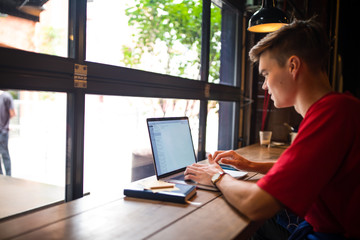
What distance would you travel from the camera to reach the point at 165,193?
3.89 feet

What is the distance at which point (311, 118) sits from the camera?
3.21ft

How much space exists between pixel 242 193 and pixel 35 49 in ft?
3.41

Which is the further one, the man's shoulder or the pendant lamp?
the pendant lamp

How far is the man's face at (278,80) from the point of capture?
115 centimetres

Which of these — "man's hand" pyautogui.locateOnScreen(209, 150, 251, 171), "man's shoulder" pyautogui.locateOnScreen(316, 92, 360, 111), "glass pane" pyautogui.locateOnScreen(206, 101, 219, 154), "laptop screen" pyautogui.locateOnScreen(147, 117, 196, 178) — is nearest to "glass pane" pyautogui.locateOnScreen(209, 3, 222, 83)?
"glass pane" pyautogui.locateOnScreen(206, 101, 219, 154)

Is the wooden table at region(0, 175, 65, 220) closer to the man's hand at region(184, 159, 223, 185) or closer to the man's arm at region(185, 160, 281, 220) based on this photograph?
the man's hand at region(184, 159, 223, 185)

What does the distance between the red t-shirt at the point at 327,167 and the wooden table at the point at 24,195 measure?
100cm

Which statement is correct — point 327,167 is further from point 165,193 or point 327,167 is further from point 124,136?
point 124,136

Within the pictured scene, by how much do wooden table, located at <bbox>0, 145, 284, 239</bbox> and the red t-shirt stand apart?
8.1 inches

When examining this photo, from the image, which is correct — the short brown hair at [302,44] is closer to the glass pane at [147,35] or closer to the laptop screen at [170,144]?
the laptop screen at [170,144]

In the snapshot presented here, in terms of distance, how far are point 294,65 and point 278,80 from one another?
0.30 feet

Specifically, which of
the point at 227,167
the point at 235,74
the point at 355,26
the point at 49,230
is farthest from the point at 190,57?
the point at 355,26

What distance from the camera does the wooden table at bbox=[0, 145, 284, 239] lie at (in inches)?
34.2

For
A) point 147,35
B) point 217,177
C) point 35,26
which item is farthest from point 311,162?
point 147,35
